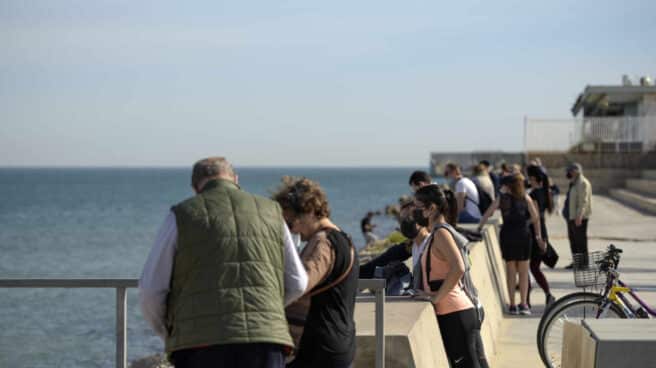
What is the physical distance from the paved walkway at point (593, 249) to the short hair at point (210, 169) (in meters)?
5.02

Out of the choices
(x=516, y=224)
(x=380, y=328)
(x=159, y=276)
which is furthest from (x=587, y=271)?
(x=159, y=276)

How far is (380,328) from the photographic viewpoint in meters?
5.20

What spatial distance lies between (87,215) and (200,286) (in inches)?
3377

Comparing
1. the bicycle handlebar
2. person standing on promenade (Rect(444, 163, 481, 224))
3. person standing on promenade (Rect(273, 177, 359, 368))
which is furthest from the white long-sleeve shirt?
person standing on promenade (Rect(444, 163, 481, 224))

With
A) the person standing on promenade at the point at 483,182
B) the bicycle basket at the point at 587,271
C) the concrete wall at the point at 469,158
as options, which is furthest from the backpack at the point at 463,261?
the concrete wall at the point at 469,158

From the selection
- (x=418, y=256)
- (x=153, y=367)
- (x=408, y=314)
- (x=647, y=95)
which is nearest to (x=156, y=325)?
(x=408, y=314)

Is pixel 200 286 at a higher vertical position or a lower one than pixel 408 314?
higher

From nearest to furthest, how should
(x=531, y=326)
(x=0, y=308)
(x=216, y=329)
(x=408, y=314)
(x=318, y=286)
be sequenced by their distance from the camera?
(x=216, y=329) < (x=318, y=286) < (x=408, y=314) < (x=531, y=326) < (x=0, y=308)

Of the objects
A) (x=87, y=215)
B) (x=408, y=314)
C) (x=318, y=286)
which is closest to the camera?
(x=318, y=286)

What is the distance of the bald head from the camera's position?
4082mm

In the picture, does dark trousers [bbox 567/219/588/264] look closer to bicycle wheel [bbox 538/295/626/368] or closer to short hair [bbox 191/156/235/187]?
bicycle wheel [bbox 538/295/626/368]

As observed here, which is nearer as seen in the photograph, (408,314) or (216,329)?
(216,329)

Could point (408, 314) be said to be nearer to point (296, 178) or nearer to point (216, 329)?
point (296, 178)

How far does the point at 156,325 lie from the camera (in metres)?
4.04
